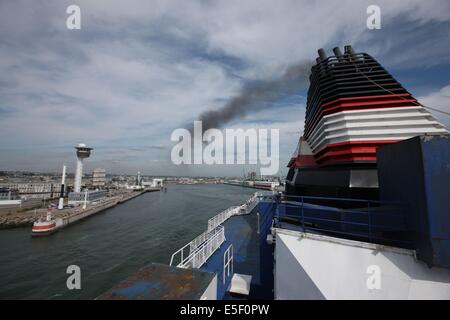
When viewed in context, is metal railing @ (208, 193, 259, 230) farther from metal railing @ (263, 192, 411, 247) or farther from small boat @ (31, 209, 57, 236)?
small boat @ (31, 209, 57, 236)

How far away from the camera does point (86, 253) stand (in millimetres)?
21188

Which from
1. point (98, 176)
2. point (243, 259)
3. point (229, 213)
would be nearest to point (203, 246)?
point (243, 259)

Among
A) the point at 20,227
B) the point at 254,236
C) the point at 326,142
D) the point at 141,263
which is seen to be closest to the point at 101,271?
the point at 141,263

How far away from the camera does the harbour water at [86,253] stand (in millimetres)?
14695

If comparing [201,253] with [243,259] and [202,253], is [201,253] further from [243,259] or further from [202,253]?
[243,259]

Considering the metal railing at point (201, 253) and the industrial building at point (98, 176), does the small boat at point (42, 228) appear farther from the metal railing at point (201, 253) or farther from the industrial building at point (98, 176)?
the industrial building at point (98, 176)

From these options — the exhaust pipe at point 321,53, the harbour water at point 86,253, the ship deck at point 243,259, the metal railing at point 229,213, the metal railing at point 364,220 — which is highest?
the exhaust pipe at point 321,53

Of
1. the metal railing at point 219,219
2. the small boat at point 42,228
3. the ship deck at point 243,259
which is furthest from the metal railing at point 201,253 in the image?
the small boat at point 42,228

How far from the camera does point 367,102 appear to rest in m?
8.27

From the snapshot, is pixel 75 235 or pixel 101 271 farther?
pixel 75 235

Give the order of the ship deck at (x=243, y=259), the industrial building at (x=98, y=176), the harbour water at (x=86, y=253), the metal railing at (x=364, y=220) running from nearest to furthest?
the metal railing at (x=364, y=220)
the ship deck at (x=243, y=259)
the harbour water at (x=86, y=253)
the industrial building at (x=98, y=176)
